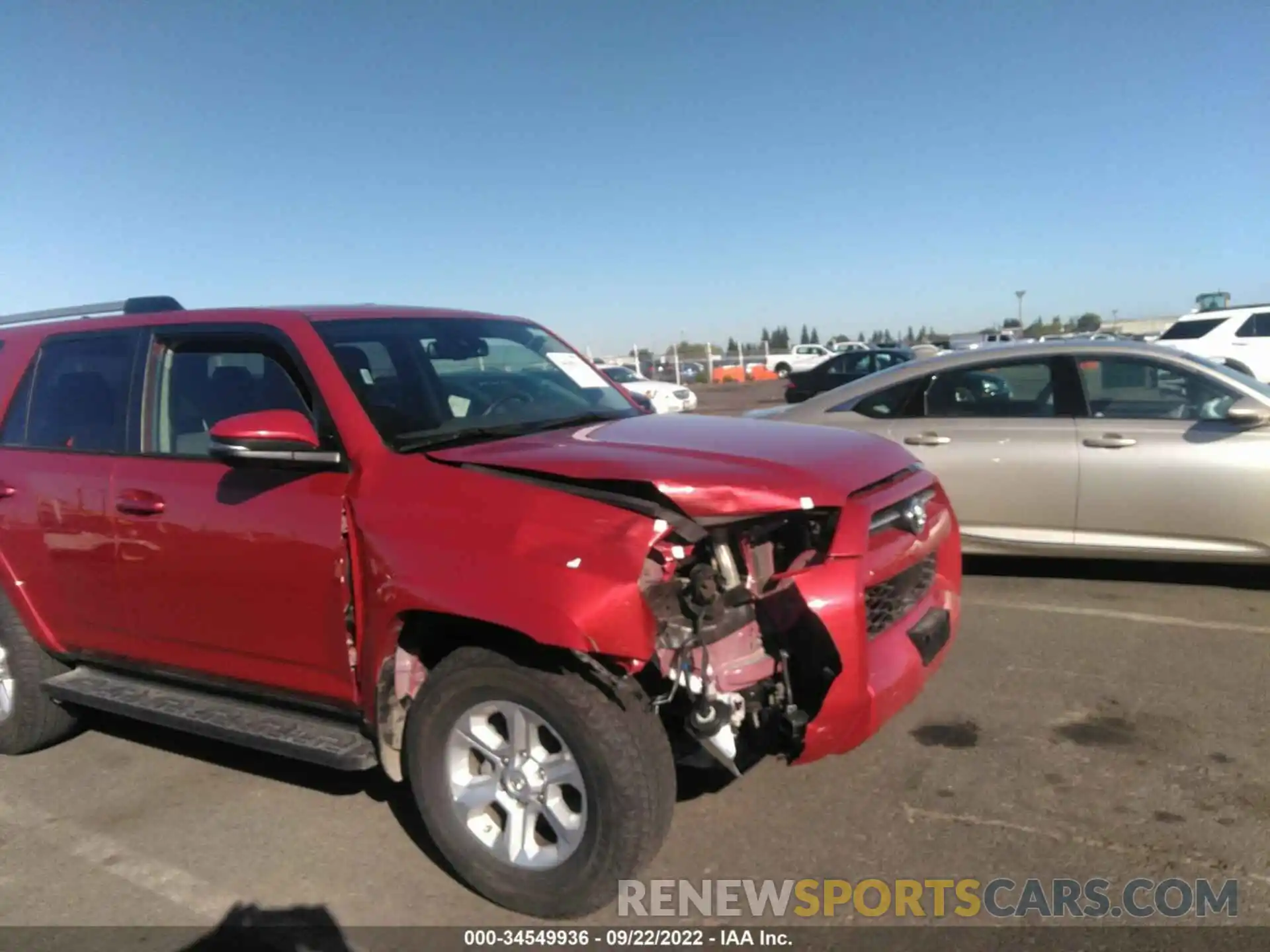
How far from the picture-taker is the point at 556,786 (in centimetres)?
291

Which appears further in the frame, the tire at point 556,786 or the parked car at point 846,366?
the parked car at point 846,366

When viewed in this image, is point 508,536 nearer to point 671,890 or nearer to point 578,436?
point 578,436

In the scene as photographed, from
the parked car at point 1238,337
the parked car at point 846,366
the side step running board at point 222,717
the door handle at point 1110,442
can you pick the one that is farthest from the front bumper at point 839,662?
the parked car at point 846,366

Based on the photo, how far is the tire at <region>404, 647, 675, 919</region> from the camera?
2721 mm

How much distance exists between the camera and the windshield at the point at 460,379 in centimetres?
356

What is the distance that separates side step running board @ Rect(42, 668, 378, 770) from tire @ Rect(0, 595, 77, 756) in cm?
15

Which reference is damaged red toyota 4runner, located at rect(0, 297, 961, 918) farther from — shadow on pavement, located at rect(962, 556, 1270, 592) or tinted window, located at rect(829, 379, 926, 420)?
shadow on pavement, located at rect(962, 556, 1270, 592)

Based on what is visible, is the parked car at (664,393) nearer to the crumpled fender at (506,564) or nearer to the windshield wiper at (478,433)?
the windshield wiper at (478,433)

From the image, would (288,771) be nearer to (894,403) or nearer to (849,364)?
(894,403)

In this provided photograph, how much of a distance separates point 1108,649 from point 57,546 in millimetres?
4965

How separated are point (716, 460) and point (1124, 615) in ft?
12.0

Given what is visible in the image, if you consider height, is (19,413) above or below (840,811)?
above

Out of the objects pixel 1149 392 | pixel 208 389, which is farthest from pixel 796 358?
pixel 208 389

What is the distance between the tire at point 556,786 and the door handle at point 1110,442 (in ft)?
13.9
